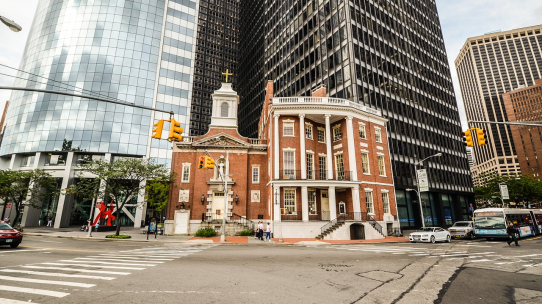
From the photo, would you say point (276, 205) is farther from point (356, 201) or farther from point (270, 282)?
point (270, 282)

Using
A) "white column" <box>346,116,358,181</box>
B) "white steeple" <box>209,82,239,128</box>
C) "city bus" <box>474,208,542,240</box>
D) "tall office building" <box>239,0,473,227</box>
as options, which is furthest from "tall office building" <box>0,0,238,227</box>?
"city bus" <box>474,208,542,240</box>

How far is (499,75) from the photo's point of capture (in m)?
174

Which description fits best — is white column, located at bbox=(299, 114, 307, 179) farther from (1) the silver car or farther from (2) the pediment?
(1) the silver car

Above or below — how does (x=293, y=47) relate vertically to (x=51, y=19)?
below

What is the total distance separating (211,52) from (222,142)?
66.3 meters

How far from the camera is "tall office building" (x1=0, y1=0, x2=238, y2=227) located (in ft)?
155

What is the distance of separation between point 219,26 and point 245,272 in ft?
324

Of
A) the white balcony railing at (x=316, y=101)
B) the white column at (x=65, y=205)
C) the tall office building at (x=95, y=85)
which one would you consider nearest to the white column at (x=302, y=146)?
the white balcony railing at (x=316, y=101)

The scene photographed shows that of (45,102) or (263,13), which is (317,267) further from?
(263,13)

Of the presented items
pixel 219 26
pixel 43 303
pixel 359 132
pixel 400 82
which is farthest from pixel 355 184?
pixel 219 26

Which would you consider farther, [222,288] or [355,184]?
[355,184]

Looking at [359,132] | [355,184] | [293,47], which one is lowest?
[355,184]

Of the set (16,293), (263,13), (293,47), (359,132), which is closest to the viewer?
(16,293)

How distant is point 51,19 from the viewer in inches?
2206
